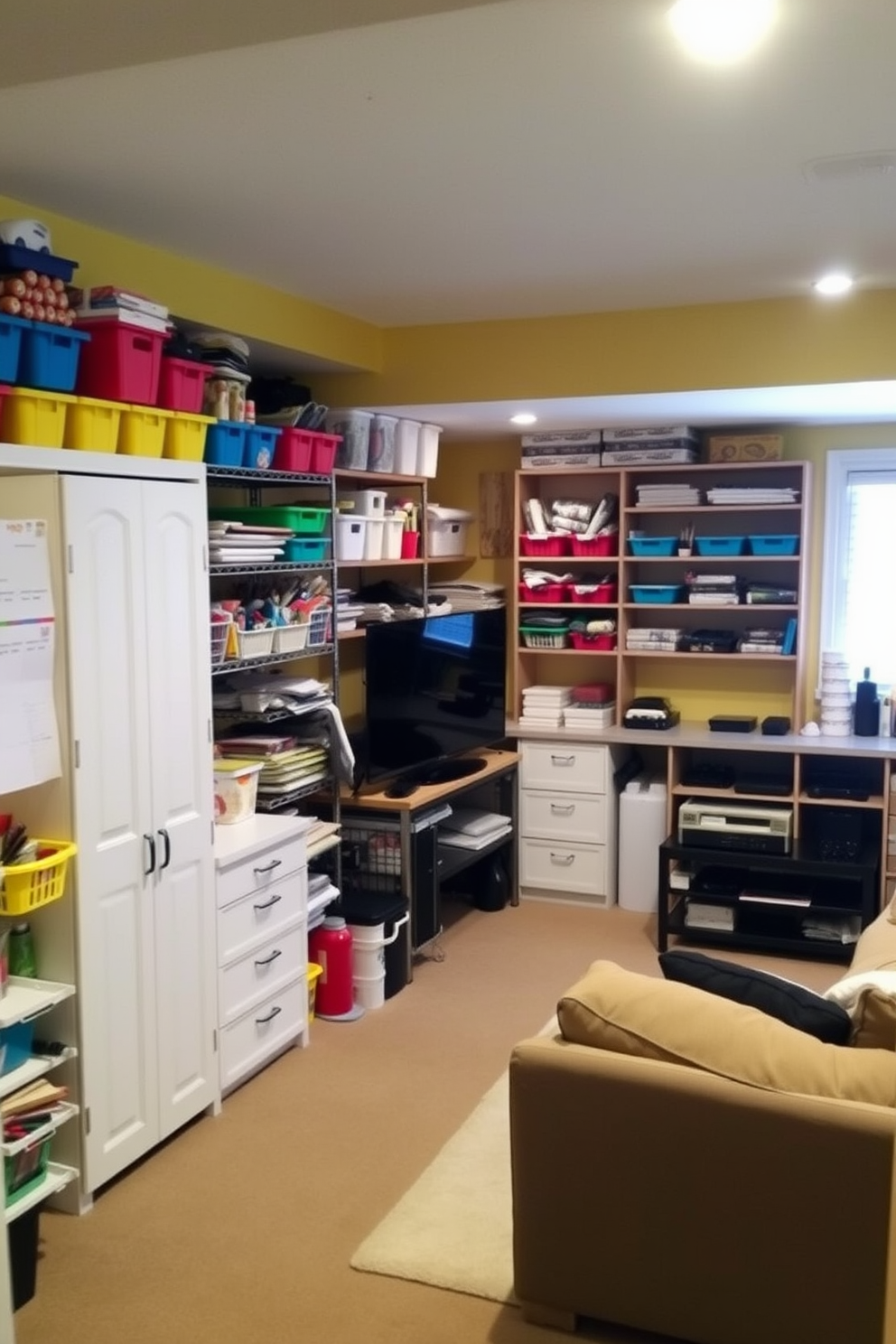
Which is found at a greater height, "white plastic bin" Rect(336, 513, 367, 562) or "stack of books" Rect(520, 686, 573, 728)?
"white plastic bin" Rect(336, 513, 367, 562)

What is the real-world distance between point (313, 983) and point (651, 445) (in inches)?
110

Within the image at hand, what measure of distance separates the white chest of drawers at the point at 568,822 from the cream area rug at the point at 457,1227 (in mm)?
2158

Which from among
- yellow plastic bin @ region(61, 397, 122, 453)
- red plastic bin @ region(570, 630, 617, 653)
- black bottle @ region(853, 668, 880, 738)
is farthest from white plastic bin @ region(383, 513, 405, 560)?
black bottle @ region(853, 668, 880, 738)

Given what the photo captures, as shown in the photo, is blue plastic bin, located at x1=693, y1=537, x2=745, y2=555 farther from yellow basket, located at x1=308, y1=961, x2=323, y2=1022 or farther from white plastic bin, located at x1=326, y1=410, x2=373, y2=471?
yellow basket, located at x1=308, y1=961, x2=323, y2=1022

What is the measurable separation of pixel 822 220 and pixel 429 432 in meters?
Result: 2.29

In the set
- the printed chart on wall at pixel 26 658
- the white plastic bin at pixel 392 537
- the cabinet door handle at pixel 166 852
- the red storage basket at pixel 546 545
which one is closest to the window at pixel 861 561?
the red storage basket at pixel 546 545

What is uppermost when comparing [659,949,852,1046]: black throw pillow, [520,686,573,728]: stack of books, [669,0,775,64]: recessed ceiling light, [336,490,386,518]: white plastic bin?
[669,0,775,64]: recessed ceiling light

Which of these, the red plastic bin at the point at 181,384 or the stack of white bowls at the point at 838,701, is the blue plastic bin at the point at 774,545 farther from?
the red plastic bin at the point at 181,384

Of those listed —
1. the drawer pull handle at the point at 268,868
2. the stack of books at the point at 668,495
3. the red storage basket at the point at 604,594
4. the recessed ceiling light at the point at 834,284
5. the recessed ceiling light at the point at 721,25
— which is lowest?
the drawer pull handle at the point at 268,868

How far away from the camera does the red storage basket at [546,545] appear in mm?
5559

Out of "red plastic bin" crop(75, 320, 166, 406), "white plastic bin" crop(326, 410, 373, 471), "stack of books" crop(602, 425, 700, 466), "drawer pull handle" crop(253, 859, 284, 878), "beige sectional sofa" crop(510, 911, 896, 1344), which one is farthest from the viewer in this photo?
"stack of books" crop(602, 425, 700, 466)

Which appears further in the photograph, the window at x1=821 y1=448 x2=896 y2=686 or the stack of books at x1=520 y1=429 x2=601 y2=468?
the stack of books at x1=520 y1=429 x2=601 y2=468

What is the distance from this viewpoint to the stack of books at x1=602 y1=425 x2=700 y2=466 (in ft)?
17.2

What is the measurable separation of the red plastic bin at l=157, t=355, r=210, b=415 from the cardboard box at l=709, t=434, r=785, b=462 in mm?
2719
